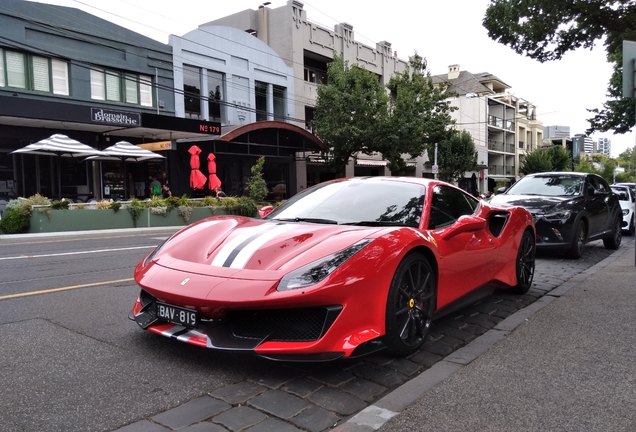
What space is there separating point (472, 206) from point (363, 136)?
21.5 metres

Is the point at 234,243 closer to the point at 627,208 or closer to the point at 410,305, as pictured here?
the point at 410,305

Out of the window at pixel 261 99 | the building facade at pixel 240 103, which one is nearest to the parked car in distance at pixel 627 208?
the building facade at pixel 240 103

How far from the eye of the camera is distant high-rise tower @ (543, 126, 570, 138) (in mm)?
93125

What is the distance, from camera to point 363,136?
2630 centimetres

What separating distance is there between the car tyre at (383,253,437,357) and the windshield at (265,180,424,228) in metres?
0.47

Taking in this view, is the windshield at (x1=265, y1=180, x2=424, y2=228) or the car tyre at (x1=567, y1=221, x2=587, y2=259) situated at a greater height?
the windshield at (x1=265, y1=180, x2=424, y2=228)

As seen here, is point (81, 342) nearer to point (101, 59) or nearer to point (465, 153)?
point (101, 59)

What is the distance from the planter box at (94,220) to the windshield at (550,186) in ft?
37.3

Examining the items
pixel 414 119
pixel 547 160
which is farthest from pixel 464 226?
pixel 547 160

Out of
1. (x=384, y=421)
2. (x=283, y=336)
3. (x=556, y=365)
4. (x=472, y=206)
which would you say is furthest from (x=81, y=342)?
(x=472, y=206)

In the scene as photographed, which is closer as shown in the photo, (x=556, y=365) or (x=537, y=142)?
(x=556, y=365)

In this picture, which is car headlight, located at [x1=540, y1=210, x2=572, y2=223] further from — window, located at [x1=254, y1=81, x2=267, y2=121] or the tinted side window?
window, located at [x1=254, y1=81, x2=267, y2=121]

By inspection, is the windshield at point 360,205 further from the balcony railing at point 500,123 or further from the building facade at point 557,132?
the building facade at point 557,132

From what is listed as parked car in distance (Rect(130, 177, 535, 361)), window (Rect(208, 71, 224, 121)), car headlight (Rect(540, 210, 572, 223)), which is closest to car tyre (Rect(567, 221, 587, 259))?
car headlight (Rect(540, 210, 572, 223))
